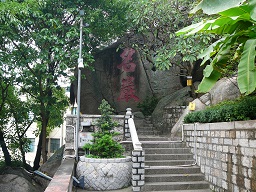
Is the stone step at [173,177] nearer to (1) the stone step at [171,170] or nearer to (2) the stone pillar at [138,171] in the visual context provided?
(1) the stone step at [171,170]

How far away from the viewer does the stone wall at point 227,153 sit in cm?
473

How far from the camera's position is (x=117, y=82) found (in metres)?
13.2

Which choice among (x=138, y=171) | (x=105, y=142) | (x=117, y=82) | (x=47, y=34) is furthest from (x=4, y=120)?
(x=138, y=171)

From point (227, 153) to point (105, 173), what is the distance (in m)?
2.80

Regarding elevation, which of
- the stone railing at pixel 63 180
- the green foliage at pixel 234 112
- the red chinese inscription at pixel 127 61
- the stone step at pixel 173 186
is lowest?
the stone step at pixel 173 186

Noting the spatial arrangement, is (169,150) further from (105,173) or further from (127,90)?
(127,90)

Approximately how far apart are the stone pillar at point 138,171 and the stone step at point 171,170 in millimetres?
558

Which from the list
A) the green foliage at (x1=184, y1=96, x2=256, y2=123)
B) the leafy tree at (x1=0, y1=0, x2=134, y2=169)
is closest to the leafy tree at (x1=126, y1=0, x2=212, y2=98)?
the leafy tree at (x1=0, y1=0, x2=134, y2=169)

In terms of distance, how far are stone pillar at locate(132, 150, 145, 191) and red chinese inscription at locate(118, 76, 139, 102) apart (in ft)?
18.9

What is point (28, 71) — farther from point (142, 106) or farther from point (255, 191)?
point (255, 191)

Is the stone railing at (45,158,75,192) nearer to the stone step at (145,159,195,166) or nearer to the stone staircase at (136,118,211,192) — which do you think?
the stone staircase at (136,118,211,192)

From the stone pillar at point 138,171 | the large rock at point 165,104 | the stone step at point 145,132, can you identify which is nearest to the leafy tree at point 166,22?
the large rock at point 165,104

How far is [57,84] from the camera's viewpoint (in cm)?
980

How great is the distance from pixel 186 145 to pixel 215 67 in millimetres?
4039
